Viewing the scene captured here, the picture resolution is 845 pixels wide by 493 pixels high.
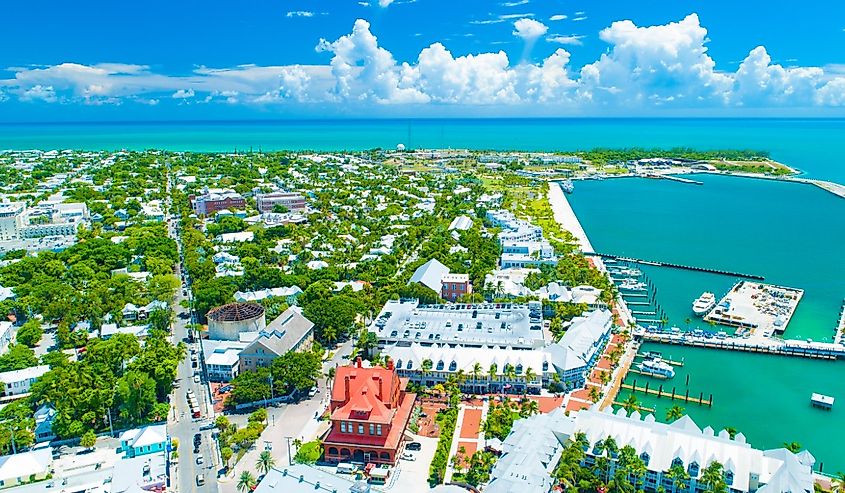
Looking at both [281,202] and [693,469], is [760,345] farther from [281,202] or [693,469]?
[281,202]

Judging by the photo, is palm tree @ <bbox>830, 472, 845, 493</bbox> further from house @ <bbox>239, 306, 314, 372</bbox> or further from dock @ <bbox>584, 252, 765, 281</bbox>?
dock @ <bbox>584, 252, 765, 281</bbox>

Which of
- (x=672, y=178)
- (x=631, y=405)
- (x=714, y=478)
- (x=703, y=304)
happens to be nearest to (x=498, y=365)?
(x=631, y=405)

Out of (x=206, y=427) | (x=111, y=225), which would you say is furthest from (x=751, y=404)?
(x=111, y=225)

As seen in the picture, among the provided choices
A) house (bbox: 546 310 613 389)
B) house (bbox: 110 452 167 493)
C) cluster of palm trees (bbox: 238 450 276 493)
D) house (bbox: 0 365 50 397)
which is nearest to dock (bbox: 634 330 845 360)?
house (bbox: 546 310 613 389)

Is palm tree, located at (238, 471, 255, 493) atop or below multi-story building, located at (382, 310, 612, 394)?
below

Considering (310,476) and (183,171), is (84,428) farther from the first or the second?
(183,171)

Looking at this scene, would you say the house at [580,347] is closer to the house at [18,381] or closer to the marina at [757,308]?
the marina at [757,308]

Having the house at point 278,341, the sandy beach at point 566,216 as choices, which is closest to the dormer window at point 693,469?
the house at point 278,341
